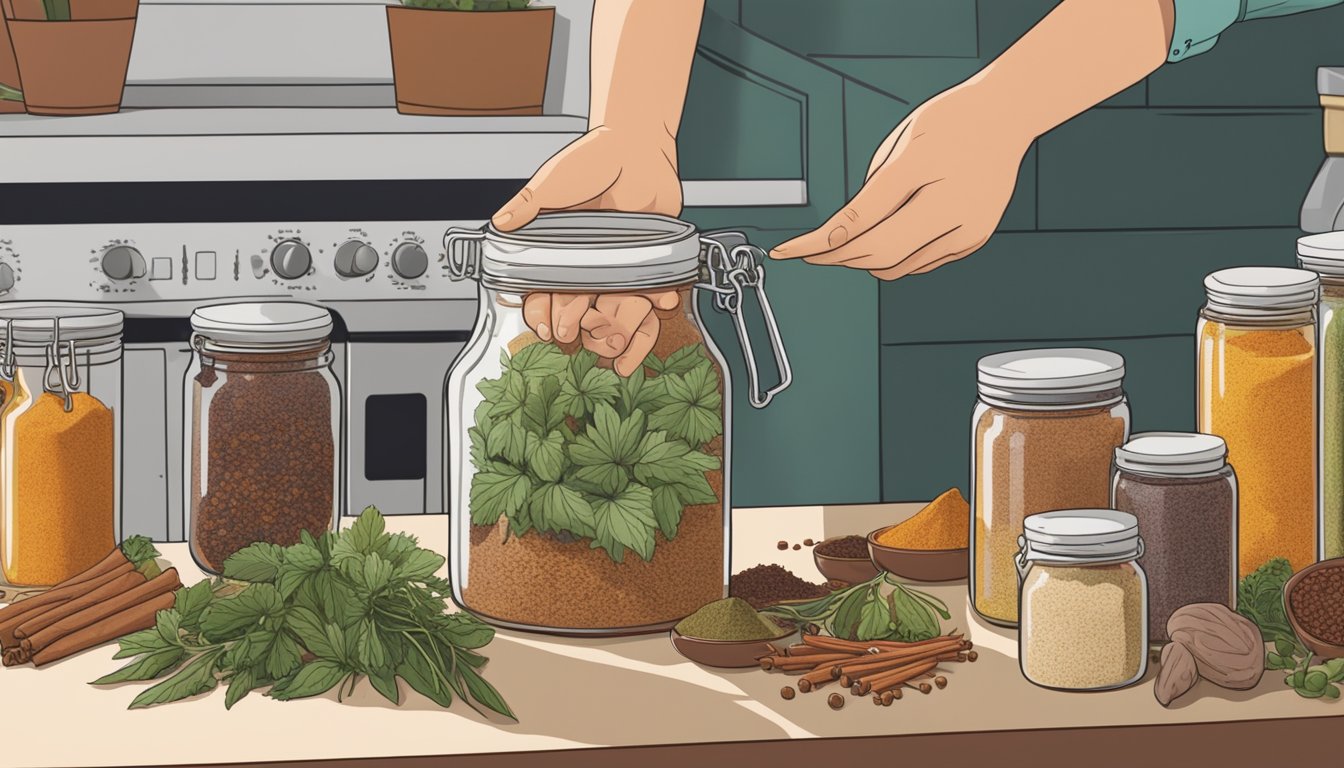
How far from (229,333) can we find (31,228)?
1069 mm

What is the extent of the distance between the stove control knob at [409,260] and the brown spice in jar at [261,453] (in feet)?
3.13

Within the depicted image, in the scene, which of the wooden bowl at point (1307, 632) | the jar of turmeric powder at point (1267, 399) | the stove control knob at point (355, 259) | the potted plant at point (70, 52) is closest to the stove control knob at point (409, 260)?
the stove control knob at point (355, 259)

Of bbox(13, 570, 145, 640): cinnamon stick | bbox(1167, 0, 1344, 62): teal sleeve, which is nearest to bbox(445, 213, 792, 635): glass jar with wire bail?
bbox(13, 570, 145, 640): cinnamon stick

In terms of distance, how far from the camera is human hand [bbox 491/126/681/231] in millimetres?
1238

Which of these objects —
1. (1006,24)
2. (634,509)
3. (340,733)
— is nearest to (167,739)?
(340,733)

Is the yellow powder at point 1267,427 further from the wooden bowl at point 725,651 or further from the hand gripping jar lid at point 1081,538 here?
the wooden bowl at point 725,651

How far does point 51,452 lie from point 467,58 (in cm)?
114

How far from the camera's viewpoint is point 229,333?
1.08 metres

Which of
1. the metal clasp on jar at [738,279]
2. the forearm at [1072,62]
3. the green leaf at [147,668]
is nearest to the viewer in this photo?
the green leaf at [147,668]

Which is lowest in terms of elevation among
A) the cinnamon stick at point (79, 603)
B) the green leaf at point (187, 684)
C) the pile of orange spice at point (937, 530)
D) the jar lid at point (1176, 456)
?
the green leaf at point (187, 684)

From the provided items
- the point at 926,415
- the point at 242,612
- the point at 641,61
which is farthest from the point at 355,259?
the point at 242,612

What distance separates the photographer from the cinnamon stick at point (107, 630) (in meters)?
0.97

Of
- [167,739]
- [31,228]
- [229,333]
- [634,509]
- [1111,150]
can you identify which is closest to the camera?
[167,739]

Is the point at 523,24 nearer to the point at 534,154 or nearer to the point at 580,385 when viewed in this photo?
the point at 534,154
